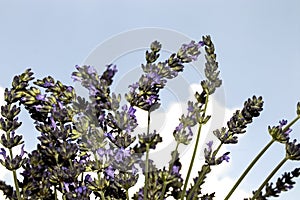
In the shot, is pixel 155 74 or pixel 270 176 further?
pixel 155 74

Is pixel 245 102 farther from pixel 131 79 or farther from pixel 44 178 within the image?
pixel 44 178

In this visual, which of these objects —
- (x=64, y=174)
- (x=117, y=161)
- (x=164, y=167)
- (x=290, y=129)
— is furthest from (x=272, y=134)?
(x=64, y=174)

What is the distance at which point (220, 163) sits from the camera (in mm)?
1517

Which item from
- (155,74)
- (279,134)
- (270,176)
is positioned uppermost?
(155,74)

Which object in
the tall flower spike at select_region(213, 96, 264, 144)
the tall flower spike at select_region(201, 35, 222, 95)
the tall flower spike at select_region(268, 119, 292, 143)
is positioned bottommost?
the tall flower spike at select_region(268, 119, 292, 143)

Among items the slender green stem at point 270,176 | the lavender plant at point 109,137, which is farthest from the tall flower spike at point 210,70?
the slender green stem at point 270,176

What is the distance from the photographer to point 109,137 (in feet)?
4.77

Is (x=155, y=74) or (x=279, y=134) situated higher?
(x=155, y=74)

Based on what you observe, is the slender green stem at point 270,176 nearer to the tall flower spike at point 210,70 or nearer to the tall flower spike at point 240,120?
the tall flower spike at point 240,120

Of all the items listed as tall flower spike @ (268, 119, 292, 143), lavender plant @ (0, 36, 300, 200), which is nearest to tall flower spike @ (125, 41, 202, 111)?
lavender plant @ (0, 36, 300, 200)

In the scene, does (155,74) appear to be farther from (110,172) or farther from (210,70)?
(110,172)

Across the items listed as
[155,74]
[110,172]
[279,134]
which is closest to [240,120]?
[279,134]

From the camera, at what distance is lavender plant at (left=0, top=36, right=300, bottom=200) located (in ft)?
4.65

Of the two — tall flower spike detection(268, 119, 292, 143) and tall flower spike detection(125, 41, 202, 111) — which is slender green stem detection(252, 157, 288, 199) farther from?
tall flower spike detection(125, 41, 202, 111)
